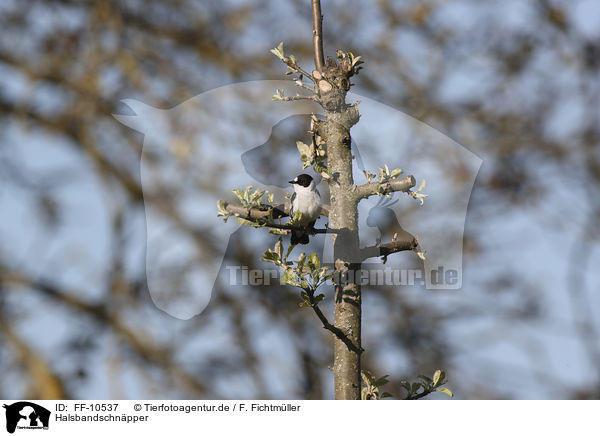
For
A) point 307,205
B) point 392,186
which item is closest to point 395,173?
Result: point 392,186

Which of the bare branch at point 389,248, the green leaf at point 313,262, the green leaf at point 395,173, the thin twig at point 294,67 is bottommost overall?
the green leaf at point 313,262

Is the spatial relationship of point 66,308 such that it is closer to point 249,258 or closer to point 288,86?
point 249,258

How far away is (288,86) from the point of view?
1.96m

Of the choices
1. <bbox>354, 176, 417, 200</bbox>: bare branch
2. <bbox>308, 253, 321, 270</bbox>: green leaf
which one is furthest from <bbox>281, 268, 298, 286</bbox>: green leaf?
<bbox>354, 176, 417, 200</bbox>: bare branch

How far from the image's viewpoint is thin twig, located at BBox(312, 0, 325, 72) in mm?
760

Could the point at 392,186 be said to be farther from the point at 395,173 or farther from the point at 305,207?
the point at 305,207

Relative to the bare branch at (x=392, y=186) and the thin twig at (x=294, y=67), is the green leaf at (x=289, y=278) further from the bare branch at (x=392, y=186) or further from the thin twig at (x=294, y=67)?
the thin twig at (x=294, y=67)

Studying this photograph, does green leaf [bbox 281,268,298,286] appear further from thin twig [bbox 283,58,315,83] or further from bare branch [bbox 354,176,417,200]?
thin twig [bbox 283,58,315,83]

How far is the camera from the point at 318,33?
30.2 inches

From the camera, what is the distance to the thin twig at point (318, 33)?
76 cm

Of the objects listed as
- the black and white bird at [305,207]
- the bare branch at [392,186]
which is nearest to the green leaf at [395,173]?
the bare branch at [392,186]

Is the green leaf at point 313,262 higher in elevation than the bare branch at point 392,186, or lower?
lower
